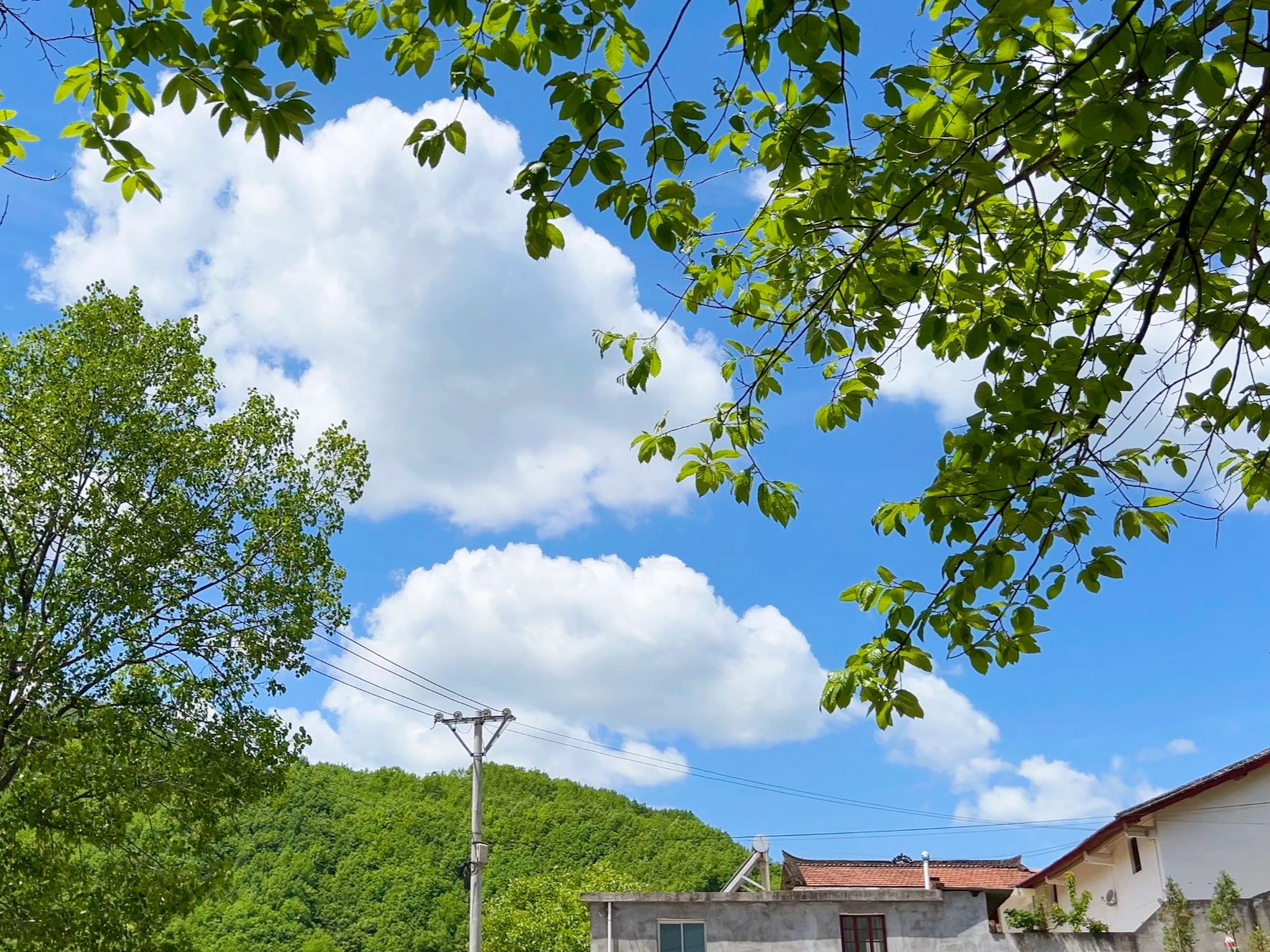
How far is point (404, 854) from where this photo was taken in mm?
51094

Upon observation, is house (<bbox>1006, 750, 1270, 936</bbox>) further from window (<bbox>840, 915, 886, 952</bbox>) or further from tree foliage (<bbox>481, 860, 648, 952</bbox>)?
tree foliage (<bbox>481, 860, 648, 952</bbox>)

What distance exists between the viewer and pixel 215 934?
42.2m

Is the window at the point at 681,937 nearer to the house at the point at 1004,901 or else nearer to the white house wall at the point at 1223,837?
the house at the point at 1004,901

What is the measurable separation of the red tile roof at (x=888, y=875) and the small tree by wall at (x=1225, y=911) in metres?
7.73

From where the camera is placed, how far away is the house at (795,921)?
57.6ft

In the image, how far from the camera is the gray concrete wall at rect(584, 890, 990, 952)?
17562 millimetres

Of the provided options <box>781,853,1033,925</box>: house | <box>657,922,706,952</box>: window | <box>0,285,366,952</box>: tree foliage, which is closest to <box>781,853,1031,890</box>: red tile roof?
<box>781,853,1033,925</box>: house

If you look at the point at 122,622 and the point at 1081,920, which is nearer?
the point at 122,622

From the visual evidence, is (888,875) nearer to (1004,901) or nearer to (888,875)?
(888,875)

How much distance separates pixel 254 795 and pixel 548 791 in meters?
46.7

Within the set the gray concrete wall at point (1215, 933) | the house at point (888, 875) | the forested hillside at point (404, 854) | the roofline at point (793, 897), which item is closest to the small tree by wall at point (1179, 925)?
the gray concrete wall at point (1215, 933)

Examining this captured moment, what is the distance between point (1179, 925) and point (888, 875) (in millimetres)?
9659

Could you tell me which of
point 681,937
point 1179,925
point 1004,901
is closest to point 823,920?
point 681,937

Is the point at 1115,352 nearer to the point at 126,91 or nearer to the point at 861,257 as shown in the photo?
the point at 861,257
